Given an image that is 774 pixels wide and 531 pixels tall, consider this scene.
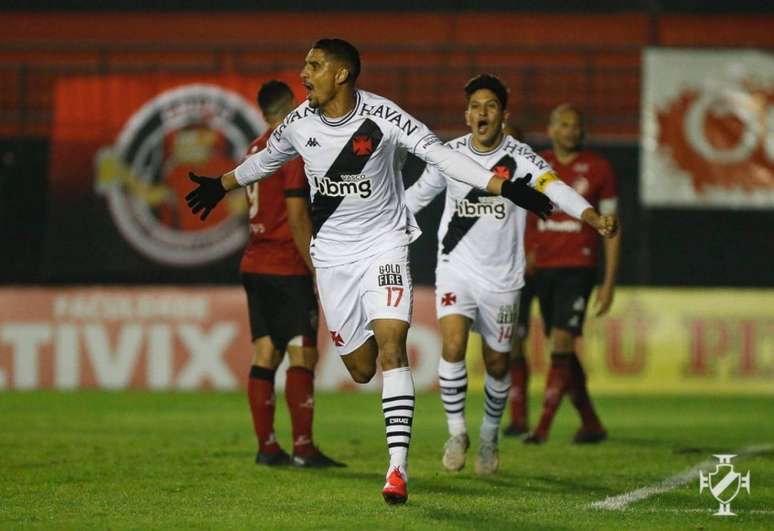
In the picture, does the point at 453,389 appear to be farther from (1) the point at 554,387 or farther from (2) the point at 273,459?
(1) the point at 554,387

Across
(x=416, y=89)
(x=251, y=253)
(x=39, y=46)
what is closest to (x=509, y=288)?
(x=251, y=253)

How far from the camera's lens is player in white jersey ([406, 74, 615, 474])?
8.91 metres

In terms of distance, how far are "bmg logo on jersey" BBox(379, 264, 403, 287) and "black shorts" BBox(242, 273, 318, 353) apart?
6.28 feet

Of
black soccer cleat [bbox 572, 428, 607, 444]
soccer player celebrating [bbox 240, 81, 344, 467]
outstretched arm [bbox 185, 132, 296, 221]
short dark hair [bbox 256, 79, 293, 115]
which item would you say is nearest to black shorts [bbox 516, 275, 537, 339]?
black soccer cleat [bbox 572, 428, 607, 444]

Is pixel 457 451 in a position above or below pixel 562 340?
below

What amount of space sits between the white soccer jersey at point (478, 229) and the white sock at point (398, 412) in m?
1.67

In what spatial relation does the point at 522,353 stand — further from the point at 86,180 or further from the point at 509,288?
the point at 86,180

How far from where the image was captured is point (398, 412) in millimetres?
7465

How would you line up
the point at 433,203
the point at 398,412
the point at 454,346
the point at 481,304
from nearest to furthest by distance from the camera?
the point at 398,412 → the point at 454,346 → the point at 481,304 → the point at 433,203

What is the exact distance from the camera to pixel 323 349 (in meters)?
16.3

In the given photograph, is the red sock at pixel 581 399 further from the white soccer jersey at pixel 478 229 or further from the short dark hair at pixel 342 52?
the short dark hair at pixel 342 52

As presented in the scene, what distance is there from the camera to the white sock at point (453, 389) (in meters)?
8.95

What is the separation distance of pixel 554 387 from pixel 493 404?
6.79ft

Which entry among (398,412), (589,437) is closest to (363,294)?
(398,412)
